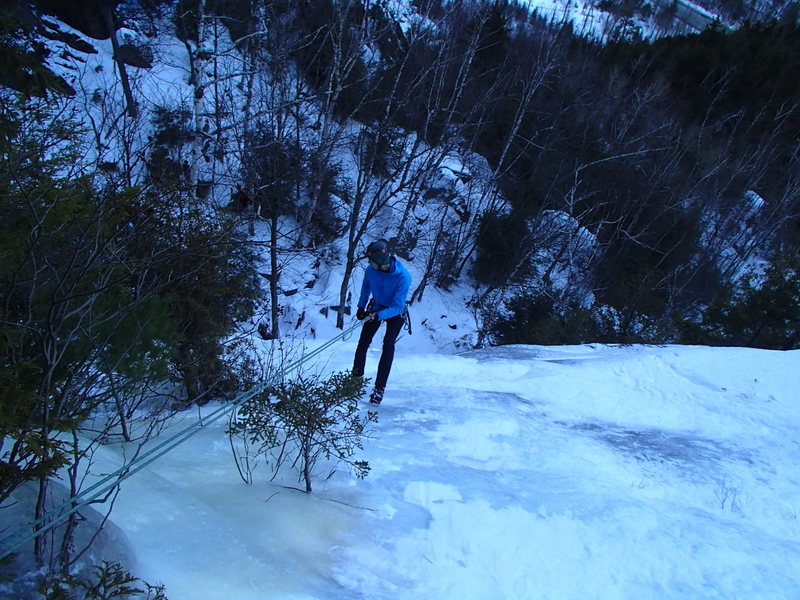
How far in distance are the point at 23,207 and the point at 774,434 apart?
845cm

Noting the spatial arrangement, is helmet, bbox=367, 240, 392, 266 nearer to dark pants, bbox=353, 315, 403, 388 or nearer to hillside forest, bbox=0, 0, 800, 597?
dark pants, bbox=353, 315, 403, 388

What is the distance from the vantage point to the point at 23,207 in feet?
8.92

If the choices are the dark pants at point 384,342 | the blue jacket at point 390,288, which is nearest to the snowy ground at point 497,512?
the dark pants at point 384,342

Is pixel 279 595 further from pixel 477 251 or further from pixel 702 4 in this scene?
pixel 702 4

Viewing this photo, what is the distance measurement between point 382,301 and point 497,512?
2.48m

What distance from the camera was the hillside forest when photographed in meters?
A: 8.49

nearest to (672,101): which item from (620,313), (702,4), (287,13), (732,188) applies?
(732,188)

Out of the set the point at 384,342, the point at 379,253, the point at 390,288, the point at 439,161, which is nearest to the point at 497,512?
the point at 384,342

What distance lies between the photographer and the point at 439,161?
575 inches

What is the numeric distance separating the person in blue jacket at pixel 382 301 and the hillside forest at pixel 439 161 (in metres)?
1.61

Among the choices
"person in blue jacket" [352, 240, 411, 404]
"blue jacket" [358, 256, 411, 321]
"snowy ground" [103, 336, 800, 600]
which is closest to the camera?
"snowy ground" [103, 336, 800, 600]

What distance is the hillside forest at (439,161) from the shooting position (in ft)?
27.9

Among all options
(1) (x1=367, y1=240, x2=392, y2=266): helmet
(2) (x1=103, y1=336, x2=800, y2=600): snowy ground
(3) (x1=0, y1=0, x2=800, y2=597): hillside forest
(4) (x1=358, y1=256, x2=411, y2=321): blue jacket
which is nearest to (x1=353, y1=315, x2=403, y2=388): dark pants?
(4) (x1=358, y1=256, x2=411, y2=321): blue jacket

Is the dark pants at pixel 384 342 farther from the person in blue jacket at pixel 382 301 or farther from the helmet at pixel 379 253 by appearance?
the helmet at pixel 379 253
